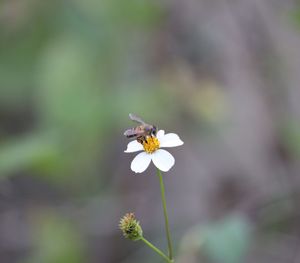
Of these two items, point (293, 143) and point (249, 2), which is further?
point (249, 2)

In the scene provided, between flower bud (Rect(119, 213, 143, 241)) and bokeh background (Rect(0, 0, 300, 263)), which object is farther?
bokeh background (Rect(0, 0, 300, 263))

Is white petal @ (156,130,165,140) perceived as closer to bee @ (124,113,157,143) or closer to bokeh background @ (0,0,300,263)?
bee @ (124,113,157,143)

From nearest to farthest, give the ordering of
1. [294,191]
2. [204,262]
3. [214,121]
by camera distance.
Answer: [204,262] → [294,191] → [214,121]

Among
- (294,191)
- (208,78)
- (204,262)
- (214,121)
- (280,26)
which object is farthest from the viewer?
(280,26)

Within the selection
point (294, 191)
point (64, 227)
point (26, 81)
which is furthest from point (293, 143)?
point (26, 81)

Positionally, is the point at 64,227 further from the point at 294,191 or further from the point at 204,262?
the point at 294,191

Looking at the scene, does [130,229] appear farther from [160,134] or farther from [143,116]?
[143,116]

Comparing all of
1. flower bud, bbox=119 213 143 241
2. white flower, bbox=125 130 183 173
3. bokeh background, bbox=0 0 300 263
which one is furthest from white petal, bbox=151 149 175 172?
bokeh background, bbox=0 0 300 263
